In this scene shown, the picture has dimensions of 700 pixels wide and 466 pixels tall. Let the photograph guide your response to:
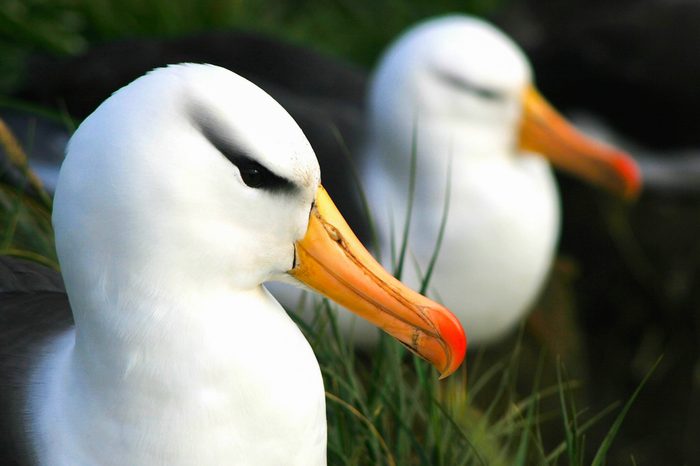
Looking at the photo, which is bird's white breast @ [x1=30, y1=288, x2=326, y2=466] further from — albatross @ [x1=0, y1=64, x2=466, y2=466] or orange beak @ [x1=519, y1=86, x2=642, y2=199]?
orange beak @ [x1=519, y1=86, x2=642, y2=199]

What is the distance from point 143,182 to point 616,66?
4.24 meters

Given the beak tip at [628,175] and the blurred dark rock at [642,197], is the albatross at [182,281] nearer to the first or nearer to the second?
the beak tip at [628,175]

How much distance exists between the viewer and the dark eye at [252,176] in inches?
88.7

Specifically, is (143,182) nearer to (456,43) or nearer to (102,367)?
(102,367)

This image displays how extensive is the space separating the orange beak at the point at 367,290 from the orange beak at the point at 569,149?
8.02ft

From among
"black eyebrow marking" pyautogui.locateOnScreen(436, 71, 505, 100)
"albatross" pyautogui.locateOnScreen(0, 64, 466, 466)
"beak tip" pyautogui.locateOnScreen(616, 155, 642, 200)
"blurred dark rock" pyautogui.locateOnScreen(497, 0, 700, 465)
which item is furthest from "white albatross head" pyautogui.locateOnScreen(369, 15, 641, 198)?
"albatross" pyautogui.locateOnScreen(0, 64, 466, 466)

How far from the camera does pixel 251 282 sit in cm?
235

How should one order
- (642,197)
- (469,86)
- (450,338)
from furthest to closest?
(642,197)
(469,86)
(450,338)

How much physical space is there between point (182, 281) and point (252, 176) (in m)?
0.24

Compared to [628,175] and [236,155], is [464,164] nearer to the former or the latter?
[628,175]

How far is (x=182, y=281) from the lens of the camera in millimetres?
2225

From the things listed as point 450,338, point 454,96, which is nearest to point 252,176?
point 450,338

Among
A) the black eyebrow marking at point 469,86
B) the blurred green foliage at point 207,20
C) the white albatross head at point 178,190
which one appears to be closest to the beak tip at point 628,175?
the black eyebrow marking at point 469,86

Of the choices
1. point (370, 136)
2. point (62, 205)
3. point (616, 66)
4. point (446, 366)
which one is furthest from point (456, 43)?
point (62, 205)
